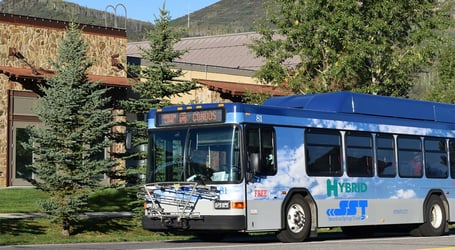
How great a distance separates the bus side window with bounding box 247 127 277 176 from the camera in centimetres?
1905

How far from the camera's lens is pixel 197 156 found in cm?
1911

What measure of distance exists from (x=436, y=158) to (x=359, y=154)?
3.47 meters

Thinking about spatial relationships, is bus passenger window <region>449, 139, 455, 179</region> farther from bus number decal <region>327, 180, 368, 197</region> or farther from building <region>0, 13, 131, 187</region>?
building <region>0, 13, 131, 187</region>

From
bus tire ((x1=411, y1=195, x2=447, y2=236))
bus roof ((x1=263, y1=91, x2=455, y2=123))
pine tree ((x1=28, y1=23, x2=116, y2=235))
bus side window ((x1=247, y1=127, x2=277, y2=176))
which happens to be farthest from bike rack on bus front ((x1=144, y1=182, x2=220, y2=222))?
bus tire ((x1=411, y1=195, x2=447, y2=236))

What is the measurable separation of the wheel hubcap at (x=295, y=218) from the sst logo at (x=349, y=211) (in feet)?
3.14

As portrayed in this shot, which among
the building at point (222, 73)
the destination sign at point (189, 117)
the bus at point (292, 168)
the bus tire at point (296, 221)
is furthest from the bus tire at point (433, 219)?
the building at point (222, 73)

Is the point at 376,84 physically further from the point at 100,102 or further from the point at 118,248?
the point at 118,248

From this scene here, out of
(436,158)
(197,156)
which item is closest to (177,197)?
(197,156)

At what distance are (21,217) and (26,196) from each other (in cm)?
669

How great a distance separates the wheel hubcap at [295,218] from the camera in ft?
64.8

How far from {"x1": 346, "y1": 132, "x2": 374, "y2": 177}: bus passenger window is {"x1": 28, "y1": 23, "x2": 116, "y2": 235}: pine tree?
7244mm

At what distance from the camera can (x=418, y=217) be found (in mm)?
23625

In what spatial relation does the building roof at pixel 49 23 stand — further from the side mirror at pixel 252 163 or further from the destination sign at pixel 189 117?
the side mirror at pixel 252 163

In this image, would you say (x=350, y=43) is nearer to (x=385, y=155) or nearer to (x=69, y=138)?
(x=385, y=155)
